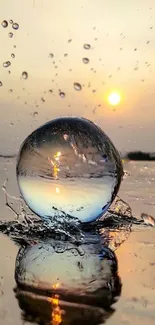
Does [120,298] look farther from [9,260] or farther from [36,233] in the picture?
[36,233]

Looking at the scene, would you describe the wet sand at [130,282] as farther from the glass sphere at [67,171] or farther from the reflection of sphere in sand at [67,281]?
the glass sphere at [67,171]

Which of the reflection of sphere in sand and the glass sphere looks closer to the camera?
the reflection of sphere in sand

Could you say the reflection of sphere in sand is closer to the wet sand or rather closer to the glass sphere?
the wet sand

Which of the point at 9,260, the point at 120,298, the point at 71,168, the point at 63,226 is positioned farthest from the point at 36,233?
the point at 120,298

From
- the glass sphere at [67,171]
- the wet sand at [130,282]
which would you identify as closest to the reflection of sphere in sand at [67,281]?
the wet sand at [130,282]

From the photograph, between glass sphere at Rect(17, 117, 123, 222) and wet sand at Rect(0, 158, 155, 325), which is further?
glass sphere at Rect(17, 117, 123, 222)

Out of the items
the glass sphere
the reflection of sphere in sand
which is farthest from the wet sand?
the glass sphere
